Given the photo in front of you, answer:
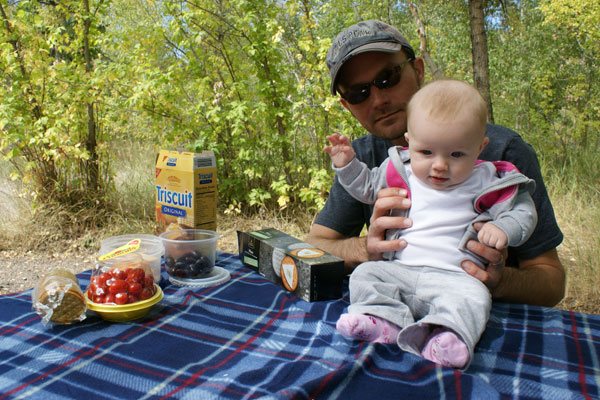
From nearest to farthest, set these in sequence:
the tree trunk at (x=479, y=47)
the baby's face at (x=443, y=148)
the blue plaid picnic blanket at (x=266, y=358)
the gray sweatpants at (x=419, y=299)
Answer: the blue plaid picnic blanket at (x=266, y=358), the gray sweatpants at (x=419, y=299), the baby's face at (x=443, y=148), the tree trunk at (x=479, y=47)

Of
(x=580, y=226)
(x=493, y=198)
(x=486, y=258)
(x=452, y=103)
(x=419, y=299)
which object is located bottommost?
(x=580, y=226)

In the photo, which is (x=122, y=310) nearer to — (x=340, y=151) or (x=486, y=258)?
(x=340, y=151)

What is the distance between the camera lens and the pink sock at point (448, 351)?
3.71ft

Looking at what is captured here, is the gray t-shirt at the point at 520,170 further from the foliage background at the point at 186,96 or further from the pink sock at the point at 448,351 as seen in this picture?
the foliage background at the point at 186,96

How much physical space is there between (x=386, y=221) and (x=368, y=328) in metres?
0.41

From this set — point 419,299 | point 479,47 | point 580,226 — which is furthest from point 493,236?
point 479,47

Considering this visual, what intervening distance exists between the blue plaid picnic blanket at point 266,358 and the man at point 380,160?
6.7 inches

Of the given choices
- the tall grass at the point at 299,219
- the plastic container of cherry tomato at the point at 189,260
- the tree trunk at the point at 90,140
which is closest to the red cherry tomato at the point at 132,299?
the plastic container of cherry tomato at the point at 189,260

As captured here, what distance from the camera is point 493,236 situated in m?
1.28

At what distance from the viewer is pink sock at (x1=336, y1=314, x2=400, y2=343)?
127 centimetres

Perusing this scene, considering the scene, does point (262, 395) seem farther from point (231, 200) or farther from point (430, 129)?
point (231, 200)

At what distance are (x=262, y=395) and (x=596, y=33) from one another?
659cm

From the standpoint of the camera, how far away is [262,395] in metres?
1.04

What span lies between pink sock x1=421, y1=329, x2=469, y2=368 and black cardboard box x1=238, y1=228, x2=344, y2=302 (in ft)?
1.62
